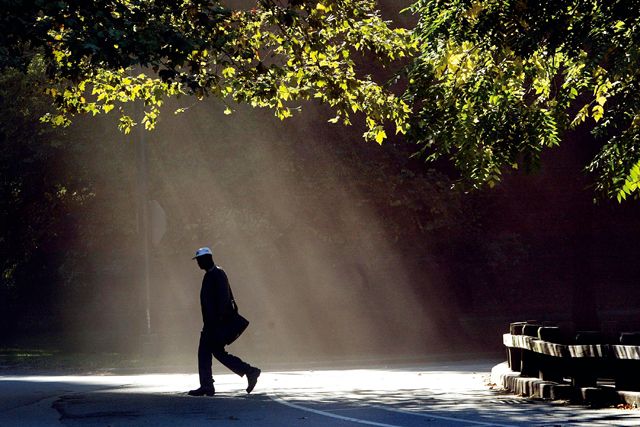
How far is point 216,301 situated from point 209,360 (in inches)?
28.6

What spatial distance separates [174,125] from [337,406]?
19585 millimetres

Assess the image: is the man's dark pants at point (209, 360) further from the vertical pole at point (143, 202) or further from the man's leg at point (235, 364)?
the vertical pole at point (143, 202)

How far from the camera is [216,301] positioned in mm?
15242

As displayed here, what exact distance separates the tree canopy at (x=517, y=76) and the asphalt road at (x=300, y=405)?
267cm

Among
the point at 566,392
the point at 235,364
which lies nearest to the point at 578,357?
the point at 566,392

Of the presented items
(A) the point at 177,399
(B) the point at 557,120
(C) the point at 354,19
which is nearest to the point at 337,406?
(A) the point at 177,399

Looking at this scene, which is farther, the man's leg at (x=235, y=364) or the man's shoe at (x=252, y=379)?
the man's shoe at (x=252, y=379)

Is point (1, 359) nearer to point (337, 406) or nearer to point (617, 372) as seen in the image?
point (337, 406)

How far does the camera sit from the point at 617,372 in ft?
43.4

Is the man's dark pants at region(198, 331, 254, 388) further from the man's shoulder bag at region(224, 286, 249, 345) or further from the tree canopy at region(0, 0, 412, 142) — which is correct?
the tree canopy at region(0, 0, 412, 142)

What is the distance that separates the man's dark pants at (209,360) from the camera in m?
15.2

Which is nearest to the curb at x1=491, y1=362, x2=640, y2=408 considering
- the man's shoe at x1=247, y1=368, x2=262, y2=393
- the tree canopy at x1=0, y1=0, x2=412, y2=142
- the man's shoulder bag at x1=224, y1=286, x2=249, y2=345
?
the man's shoe at x1=247, y1=368, x2=262, y2=393

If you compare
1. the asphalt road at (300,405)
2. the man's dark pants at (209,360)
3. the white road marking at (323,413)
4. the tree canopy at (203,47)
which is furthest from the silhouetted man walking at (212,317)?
the tree canopy at (203,47)

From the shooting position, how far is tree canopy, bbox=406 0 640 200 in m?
13.6
